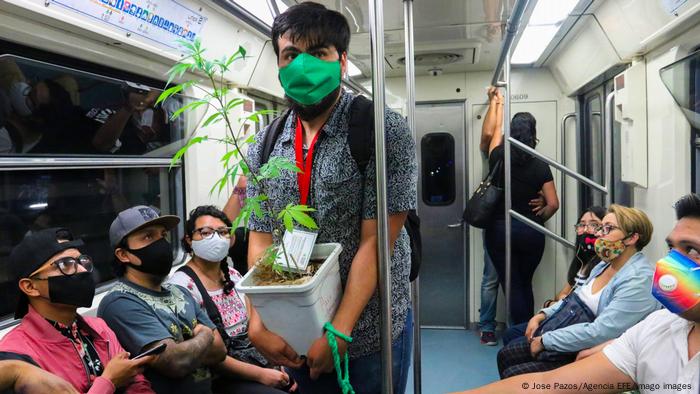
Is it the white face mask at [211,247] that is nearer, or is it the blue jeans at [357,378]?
A: the blue jeans at [357,378]

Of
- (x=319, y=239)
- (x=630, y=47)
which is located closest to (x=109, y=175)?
(x=319, y=239)

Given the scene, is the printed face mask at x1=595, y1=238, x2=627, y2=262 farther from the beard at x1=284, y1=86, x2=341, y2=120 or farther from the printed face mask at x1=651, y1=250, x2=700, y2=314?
the beard at x1=284, y1=86, x2=341, y2=120

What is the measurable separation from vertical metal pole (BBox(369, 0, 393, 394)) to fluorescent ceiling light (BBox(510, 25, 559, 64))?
2.98 m

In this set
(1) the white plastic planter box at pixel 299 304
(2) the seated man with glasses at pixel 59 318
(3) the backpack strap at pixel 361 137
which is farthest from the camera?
(2) the seated man with glasses at pixel 59 318

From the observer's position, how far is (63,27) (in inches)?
85.7

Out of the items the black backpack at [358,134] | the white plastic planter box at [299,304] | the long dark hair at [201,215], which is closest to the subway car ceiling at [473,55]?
the long dark hair at [201,215]

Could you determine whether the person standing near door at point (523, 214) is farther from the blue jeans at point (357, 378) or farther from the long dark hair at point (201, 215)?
the blue jeans at point (357, 378)

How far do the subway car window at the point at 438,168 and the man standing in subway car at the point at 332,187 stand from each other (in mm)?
3914

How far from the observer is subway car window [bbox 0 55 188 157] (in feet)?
7.16

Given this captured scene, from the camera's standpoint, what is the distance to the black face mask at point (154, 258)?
238 centimetres

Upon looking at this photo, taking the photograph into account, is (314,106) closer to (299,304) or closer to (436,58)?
(299,304)

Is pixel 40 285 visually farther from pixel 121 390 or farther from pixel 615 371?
pixel 615 371

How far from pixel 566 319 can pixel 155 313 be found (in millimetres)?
2277

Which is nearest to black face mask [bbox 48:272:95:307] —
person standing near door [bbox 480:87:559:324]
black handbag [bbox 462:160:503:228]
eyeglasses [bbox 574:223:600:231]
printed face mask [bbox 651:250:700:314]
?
printed face mask [bbox 651:250:700:314]
